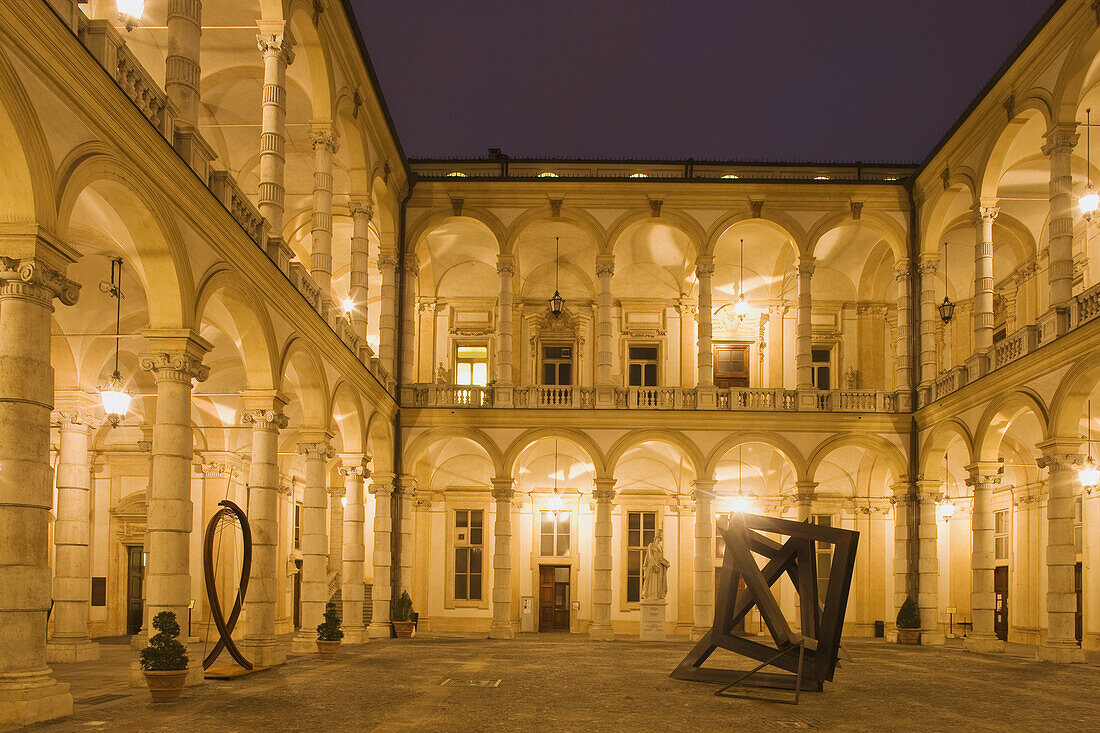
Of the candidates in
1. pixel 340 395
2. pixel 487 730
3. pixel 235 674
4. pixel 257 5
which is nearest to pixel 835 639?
pixel 487 730

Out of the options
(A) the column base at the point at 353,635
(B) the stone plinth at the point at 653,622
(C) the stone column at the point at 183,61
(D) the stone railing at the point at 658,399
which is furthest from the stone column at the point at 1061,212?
(A) the column base at the point at 353,635

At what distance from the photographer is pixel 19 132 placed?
9.93 metres

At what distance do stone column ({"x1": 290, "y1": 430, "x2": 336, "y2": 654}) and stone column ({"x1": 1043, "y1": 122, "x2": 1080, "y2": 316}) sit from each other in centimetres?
1565

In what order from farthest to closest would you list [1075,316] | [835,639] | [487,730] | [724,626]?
[1075,316] < [724,626] < [835,639] < [487,730]

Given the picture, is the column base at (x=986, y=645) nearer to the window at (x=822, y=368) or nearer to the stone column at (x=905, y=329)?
the stone column at (x=905, y=329)

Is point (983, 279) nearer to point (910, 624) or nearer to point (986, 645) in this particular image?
point (986, 645)

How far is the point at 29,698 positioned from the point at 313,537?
11139 mm

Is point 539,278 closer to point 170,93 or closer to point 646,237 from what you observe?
point 646,237

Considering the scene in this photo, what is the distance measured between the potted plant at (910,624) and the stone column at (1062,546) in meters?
6.65

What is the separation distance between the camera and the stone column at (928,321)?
29.5m

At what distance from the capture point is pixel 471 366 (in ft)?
115

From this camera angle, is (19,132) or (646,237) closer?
(19,132)

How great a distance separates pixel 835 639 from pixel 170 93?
1260cm

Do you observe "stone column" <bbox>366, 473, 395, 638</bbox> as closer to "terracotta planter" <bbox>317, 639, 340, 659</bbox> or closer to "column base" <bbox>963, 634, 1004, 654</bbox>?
"terracotta planter" <bbox>317, 639, 340, 659</bbox>
